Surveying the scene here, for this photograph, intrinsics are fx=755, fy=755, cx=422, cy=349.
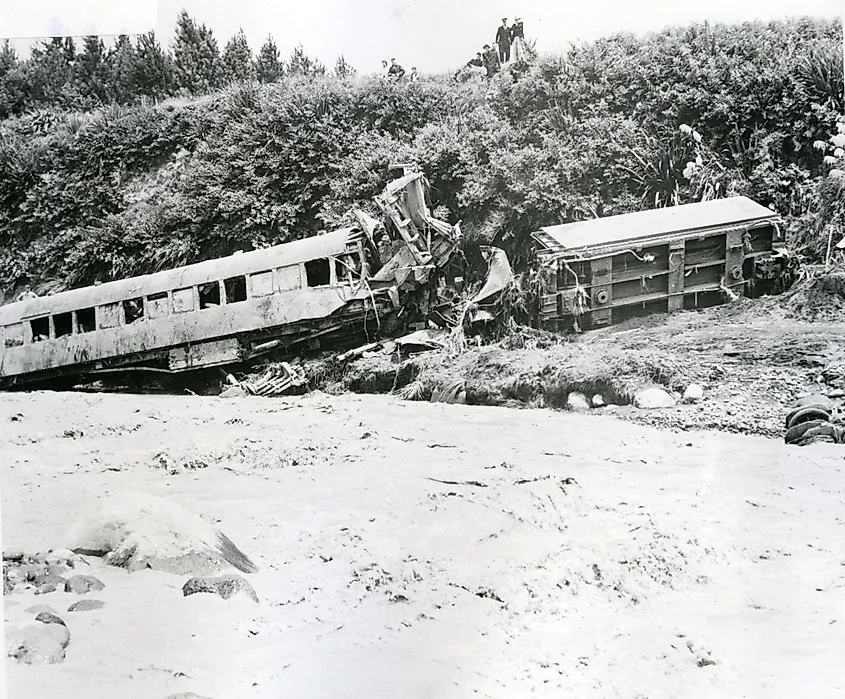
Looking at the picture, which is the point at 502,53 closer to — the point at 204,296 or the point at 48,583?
the point at 204,296

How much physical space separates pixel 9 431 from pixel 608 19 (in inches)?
89.5

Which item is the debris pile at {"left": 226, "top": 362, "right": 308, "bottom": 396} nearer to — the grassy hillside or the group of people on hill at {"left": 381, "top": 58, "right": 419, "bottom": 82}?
the grassy hillside

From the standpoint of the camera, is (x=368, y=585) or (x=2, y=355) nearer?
(x=368, y=585)

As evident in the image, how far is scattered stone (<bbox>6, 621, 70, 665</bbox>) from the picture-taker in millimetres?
2033

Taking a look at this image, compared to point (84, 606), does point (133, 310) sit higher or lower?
higher

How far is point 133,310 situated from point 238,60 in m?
0.86

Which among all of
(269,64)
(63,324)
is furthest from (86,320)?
(269,64)

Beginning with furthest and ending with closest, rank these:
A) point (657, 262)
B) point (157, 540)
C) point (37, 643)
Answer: point (657, 262) < point (157, 540) < point (37, 643)

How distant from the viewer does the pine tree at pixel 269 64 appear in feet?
7.72

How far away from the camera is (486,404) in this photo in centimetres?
237

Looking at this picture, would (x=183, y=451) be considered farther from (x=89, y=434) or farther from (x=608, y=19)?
(x=608, y=19)

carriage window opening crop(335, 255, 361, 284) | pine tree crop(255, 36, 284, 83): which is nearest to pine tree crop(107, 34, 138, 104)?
pine tree crop(255, 36, 284, 83)

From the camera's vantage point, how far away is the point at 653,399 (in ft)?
7.72

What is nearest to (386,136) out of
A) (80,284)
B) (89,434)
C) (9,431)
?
(80,284)
